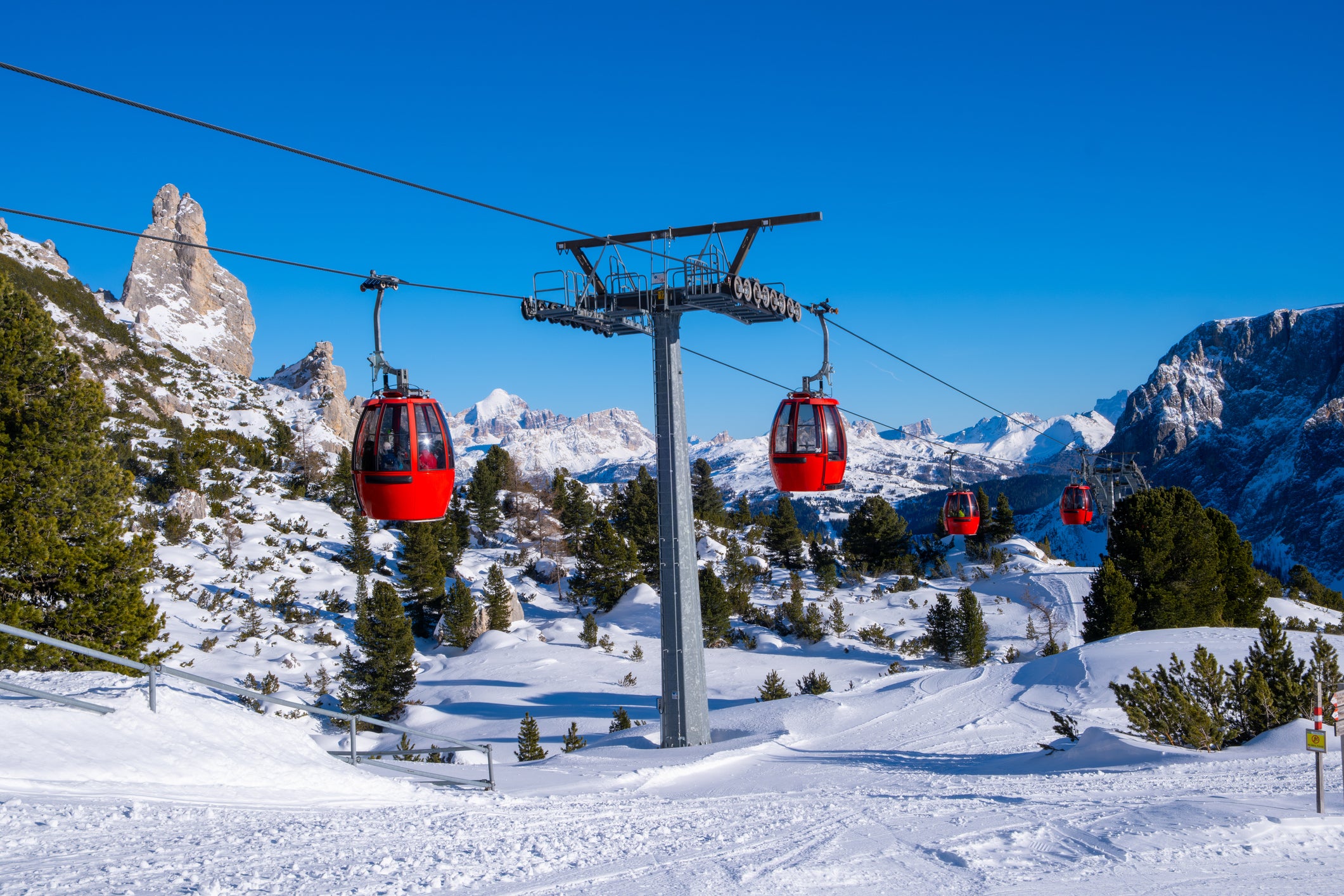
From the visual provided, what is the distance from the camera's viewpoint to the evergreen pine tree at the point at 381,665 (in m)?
25.2

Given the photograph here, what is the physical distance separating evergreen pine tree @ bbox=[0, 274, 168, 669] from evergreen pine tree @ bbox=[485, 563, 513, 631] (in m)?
18.5

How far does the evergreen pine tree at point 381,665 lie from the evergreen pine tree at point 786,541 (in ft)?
80.2

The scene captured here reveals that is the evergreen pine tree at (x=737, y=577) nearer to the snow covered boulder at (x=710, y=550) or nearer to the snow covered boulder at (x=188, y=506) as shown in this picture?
the snow covered boulder at (x=710, y=550)

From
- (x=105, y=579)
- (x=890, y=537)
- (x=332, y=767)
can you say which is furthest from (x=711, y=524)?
(x=332, y=767)

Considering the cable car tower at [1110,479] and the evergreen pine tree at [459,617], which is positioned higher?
the cable car tower at [1110,479]

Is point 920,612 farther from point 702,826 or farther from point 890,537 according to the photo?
point 702,826

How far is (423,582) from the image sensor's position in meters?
35.2

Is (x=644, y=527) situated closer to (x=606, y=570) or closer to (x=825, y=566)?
(x=606, y=570)

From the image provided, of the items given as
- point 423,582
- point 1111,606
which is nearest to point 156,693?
point 1111,606

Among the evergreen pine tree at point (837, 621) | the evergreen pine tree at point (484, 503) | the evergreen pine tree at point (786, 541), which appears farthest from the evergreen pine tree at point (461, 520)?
the evergreen pine tree at point (837, 621)

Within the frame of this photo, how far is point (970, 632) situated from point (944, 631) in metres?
0.92

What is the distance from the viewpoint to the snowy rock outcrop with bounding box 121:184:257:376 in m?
100

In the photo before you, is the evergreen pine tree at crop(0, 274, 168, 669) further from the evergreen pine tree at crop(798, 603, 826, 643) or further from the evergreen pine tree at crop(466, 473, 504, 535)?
the evergreen pine tree at crop(466, 473, 504, 535)

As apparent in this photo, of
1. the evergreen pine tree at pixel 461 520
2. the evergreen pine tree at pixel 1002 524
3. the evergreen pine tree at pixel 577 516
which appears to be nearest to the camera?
the evergreen pine tree at pixel 461 520
